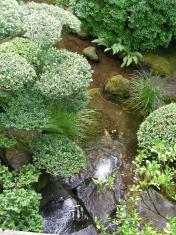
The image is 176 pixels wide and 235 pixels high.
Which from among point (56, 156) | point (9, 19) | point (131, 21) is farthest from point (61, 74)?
point (131, 21)

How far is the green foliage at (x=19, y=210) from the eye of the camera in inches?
183

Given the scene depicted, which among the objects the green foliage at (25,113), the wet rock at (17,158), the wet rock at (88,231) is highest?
the green foliage at (25,113)

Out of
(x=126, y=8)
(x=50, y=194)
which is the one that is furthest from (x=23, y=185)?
(x=126, y=8)

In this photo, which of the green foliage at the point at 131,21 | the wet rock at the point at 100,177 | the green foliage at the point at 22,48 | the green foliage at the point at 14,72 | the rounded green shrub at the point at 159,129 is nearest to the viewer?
the green foliage at the point at 14,72

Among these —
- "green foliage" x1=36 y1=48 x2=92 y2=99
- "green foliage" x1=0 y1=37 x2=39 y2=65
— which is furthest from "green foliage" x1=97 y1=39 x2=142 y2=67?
"green foliage" x1=36 y1=48 x2=92 y2=99

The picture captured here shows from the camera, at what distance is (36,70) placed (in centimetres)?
514

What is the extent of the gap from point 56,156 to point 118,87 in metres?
2.65

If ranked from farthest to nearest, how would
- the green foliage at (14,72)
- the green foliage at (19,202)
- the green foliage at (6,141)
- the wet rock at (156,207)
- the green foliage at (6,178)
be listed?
the wet rock at (156,207) < the green foliage at (6,141) < the green foliage at (6,178) < the green foliage at (19,202) < the green foliage at (14,72)

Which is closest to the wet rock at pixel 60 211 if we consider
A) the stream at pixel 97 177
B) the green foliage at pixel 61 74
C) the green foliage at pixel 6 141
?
the stream at pixel 97 177

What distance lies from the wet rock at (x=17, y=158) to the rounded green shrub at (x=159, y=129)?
1.63 m

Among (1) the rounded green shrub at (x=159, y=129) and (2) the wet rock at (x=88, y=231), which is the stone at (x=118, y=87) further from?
(2) the wet rock at (x=88, y=231)

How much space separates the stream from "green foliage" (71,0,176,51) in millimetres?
930

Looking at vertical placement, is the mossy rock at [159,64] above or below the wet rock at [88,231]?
above

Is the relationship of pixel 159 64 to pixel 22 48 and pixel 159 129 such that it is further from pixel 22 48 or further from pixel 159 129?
pixel 22 48
